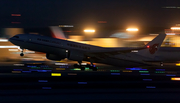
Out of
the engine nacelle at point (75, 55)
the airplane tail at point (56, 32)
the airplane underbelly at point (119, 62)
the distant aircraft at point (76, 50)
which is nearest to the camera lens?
the engine nacelle at point (75, 55)

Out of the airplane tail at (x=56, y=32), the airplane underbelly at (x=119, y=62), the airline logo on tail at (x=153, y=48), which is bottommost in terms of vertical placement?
the airplane underbelly at (x=119, y=62)

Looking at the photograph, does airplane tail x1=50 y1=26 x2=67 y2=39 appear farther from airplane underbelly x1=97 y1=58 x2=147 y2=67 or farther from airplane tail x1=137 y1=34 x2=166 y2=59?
airplane tail x1=137 y1=34 x2=166 y2=59

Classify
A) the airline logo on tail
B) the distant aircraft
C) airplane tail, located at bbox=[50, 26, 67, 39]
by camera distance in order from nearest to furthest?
the distant aircraft
the airline logo on tail
airplane tail, located at bbox=[50, 26, 67, 39]

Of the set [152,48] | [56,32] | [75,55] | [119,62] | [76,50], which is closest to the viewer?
[75,55]

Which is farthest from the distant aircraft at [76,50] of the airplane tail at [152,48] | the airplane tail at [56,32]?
the airplane tail at [56,32]

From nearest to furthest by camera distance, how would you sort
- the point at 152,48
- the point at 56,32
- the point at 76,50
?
the point at 76,50 < the point at 152,48 < the point at 56,32

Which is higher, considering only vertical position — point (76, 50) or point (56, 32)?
point (56, 32)

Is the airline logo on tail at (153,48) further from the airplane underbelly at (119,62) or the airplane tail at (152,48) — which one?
the airplane underbelly at (119,62)

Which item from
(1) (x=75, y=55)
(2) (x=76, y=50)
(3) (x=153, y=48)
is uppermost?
(3) (x=153, y=48)

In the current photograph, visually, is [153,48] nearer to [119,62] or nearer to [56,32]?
[119,62]

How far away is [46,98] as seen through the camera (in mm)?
8781

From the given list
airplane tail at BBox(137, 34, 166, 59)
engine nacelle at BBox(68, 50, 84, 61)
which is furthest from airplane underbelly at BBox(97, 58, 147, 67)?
engine nacelle at BBox(68, 50, 84, 61)

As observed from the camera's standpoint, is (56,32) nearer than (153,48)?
No

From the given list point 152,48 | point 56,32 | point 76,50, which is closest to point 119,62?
point 152,48
